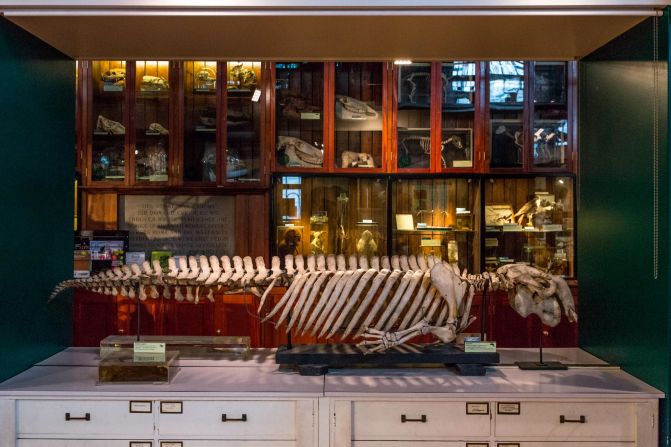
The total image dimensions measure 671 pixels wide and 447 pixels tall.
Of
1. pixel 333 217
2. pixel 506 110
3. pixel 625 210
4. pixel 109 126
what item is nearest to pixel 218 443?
pixel 625 210

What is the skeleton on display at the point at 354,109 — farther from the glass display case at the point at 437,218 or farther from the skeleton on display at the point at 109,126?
the skeleton on display at the point at 109,126

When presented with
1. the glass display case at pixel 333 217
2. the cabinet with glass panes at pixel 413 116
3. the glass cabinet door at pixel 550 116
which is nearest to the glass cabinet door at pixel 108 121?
the glass display case at pixel 333 217

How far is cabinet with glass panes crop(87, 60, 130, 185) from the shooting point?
484 cm

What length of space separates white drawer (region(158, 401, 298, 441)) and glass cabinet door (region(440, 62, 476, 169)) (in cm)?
315

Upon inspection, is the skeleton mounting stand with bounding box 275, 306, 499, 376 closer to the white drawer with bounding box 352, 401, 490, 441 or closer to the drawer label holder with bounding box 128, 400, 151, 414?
the white drawer with bounding box 352, 401, 490, 441

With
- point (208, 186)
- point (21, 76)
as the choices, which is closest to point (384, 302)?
point (21, 76)

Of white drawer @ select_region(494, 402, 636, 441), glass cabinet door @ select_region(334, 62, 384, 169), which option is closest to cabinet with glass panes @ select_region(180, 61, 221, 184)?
glass cabinet door @ select_region(334, 62, 384, 169)

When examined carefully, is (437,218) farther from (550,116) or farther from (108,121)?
(108,121)

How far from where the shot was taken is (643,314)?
226cm

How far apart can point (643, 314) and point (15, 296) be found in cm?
242

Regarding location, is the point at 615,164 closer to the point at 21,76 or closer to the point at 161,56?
the point at 161,56

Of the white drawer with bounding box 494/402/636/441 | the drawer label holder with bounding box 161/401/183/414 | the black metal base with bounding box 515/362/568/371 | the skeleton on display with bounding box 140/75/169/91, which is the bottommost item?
the white drawer with bounding box 494/402/636/441

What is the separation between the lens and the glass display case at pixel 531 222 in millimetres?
4891

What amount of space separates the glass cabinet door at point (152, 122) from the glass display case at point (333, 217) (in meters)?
1.02
